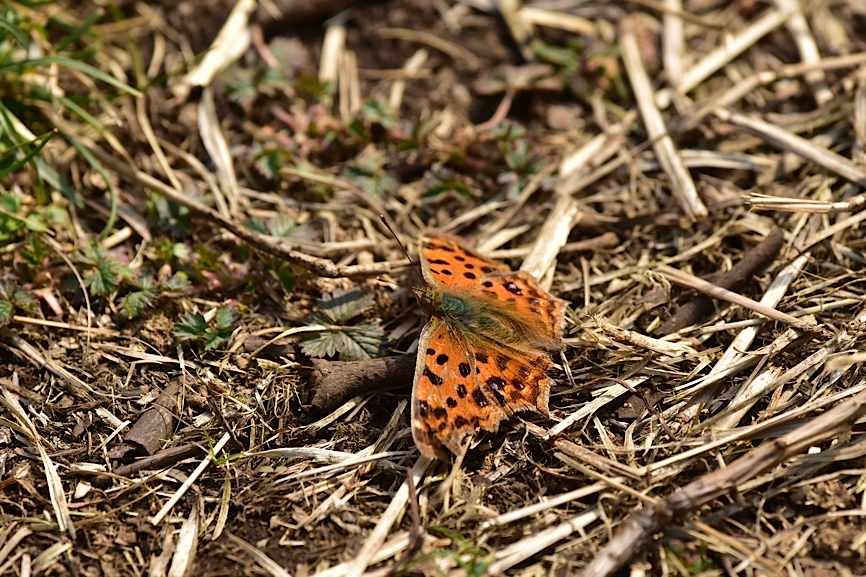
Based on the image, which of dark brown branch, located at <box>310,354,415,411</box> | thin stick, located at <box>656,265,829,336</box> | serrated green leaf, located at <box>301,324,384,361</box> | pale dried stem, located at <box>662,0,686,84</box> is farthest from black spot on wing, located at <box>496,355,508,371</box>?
pale dried stem, located at <box>662,0,686,84</box>

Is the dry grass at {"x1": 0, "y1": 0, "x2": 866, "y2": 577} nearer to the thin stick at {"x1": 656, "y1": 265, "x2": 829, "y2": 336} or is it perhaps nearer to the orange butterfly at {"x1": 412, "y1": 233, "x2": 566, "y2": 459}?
the thin stick at {"x1": 656, "y1": 265, "x2": 829, "y2": 336}

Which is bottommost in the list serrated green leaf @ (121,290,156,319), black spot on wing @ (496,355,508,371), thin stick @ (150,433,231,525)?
thin stick @ (150,433,231,525)

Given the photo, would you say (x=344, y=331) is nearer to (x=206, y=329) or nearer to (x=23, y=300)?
(x=206, y=329)

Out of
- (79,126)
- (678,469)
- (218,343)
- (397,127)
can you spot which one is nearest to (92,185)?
(79,126)

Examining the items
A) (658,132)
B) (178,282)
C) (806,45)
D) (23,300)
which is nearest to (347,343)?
(178,282)

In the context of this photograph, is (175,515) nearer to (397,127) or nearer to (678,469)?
(678,469)

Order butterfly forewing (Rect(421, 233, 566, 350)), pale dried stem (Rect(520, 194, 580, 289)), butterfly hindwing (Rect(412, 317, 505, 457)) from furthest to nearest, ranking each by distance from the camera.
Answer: pale dried stem (Rect(520, 194, 580, 289))
butterfly forewing (Rect(421, 233, 566, 350))
butterfly hindwing (Rect(412, 317, 505, 457))
